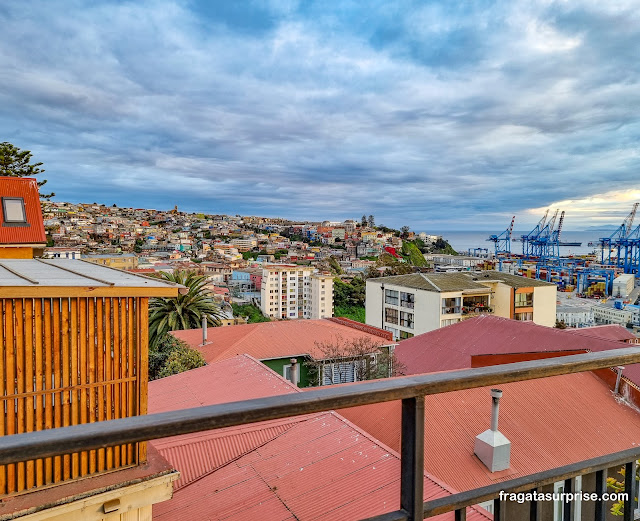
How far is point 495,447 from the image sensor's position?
7.34 meters

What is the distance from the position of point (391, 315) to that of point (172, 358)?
22.3 m

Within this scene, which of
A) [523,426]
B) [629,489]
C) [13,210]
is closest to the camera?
[629,489]

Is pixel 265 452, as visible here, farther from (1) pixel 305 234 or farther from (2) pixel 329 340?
(1) pixel 305 234

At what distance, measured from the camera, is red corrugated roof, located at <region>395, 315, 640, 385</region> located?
1306cm

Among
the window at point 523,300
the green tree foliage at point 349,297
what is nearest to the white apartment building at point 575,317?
the window at point 523,300

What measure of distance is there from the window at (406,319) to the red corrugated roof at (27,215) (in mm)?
24492

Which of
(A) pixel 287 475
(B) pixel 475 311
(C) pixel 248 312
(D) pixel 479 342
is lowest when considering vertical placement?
(C) pixel 248 312

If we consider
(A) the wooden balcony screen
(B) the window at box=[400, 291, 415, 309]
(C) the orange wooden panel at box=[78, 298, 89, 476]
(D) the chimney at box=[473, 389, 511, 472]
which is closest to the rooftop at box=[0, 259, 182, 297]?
(A) the wooden balcony screen

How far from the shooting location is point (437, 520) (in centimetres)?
475

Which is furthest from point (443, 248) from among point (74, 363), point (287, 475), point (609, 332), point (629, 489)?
point (629, 489)

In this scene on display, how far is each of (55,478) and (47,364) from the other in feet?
3.69

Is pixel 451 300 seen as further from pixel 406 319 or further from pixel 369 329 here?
pixel 369 329

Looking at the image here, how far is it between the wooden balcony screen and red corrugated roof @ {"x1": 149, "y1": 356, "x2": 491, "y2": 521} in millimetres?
1496

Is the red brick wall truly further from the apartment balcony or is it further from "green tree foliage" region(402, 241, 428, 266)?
"green tree foliage" region(402, 241, 428, 266)
